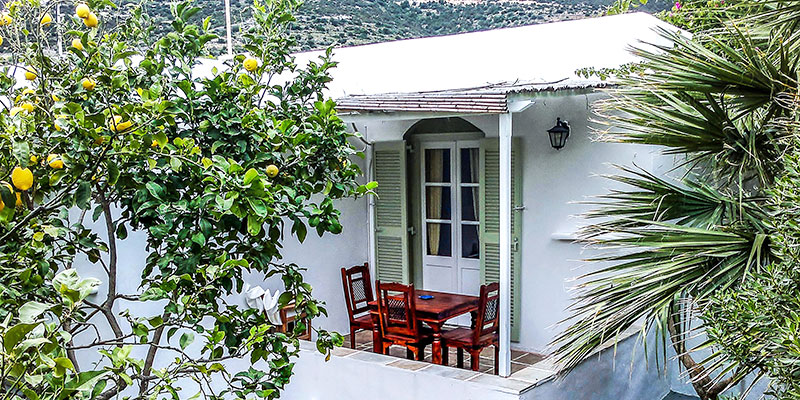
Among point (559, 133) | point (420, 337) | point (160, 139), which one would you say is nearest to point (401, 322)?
point (420, 337)

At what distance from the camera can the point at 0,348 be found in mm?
1681

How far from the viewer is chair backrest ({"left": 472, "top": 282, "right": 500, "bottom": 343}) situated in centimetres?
675

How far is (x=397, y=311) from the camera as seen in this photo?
7.22 meters

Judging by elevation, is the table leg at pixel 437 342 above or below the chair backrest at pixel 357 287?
below

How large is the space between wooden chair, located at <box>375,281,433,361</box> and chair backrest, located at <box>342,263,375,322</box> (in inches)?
40.9

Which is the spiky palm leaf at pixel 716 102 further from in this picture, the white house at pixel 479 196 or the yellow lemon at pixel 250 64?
the yellow lemon at pixel 250 64

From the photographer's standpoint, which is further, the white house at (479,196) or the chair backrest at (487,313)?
the chair backrest at (487,313)

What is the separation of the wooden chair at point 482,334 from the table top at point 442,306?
21cm

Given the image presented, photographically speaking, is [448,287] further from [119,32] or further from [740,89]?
[119,32]

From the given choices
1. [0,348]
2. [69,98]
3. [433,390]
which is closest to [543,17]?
[433,390]

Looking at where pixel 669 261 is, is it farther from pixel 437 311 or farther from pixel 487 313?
pixel 437 311

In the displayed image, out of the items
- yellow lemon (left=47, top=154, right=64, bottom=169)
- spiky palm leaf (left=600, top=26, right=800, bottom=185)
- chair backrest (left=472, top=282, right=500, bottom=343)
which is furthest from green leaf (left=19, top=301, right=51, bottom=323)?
chair backrest (left=472, top=282, right=500, bottom=343)

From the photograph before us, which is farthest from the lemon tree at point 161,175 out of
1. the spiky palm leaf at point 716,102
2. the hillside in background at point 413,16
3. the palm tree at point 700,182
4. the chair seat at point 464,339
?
the hillside in background at point 413,16

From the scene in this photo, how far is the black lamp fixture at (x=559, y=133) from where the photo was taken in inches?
308
